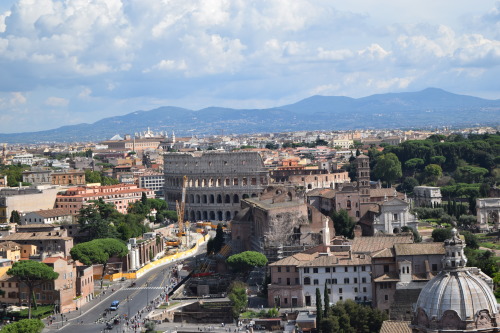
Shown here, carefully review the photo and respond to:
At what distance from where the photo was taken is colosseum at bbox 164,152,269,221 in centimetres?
10000

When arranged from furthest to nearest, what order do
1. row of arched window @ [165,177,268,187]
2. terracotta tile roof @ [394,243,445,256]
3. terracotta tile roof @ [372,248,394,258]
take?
→ 1. row of arched window @ [165,177,268,187]
2. terracotta tile roof @ [372,248,394,258]
3. terracotta tile roof @ [394,243,445,256]

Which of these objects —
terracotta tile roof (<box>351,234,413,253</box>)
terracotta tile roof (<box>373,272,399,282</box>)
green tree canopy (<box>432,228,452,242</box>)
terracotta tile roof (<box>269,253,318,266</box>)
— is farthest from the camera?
Answer: green tree canopy (<box>432,228,452,242</box>)

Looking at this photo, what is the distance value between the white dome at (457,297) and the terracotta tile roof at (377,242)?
1010 inches

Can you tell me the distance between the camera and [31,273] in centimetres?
5219

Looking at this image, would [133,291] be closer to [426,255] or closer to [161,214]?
[426,255]

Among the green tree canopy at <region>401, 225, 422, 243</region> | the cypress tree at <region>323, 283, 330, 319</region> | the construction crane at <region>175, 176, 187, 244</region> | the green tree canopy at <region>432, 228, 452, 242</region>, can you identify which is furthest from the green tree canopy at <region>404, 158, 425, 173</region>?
the cypress tree at <region>323, 283, 330, 319</region>

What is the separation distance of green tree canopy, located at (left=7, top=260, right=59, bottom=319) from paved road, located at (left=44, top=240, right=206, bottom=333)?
2.26m

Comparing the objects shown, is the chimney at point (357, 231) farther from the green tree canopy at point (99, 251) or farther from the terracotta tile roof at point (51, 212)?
the terracotta tile roof at point (51, 212)

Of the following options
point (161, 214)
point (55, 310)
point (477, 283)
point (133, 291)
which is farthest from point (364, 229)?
point (477, 283)

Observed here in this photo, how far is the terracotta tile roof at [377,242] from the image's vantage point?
51625mm

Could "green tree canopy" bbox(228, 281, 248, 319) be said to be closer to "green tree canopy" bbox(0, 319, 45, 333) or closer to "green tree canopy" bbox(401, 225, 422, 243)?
"green tree canopy" bbox(0, 319, 45, 333)

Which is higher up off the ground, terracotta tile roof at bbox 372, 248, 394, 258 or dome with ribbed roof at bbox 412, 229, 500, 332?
dome with ribbed roof at bbox 412, 229, 500, 332

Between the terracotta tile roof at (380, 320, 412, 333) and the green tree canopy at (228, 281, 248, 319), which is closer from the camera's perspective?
the terracotta tile roof at (380, 320, 412, 333)

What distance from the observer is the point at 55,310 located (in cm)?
5288
